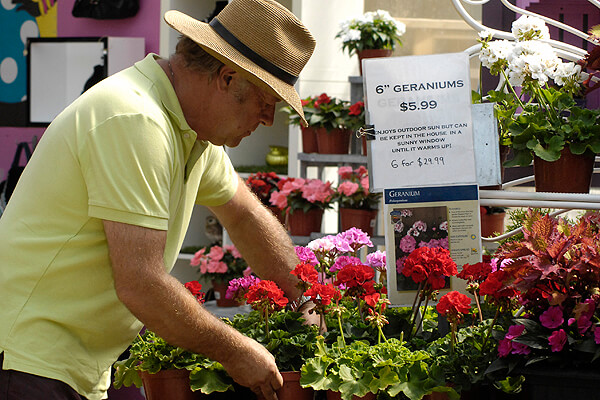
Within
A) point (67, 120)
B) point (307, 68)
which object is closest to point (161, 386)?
point (67, 120)

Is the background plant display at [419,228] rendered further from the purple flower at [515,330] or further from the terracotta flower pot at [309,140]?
the terracotta flower pot at [309,140]

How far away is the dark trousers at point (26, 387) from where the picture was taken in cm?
152

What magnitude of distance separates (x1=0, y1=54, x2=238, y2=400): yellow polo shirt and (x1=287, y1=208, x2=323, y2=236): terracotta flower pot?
2231 mm

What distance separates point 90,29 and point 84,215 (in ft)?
12.6

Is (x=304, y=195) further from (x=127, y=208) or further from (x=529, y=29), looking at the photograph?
A: (x=127, y=208)

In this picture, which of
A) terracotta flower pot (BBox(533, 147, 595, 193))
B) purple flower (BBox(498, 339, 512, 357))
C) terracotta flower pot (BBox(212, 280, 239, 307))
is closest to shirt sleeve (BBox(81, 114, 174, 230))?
purple flower (BBox(498, 339, 512, 357))

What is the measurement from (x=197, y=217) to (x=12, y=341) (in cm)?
310

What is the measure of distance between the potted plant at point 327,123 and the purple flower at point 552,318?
2473 millimetres

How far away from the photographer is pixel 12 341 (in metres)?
1.54

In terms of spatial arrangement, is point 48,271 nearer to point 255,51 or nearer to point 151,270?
point 151,270

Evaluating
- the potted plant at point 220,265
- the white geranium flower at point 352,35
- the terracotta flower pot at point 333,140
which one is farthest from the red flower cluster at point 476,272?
the potted plant at point 220,265

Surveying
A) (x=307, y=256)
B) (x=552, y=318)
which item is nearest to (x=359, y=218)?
(x=307, y=256)

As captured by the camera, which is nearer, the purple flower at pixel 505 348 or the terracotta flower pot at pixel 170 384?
the purple flower at pixel 505 348

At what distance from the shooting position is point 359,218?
3732mm
